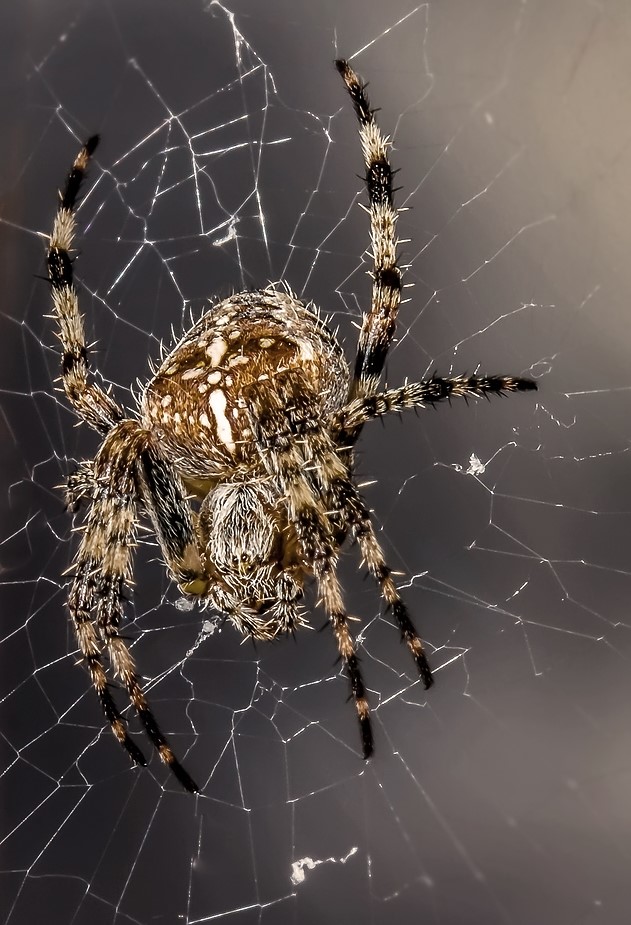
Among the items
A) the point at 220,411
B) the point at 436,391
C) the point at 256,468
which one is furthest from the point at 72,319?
the point at 436,391

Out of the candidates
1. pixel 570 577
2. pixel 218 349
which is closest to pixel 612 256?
pixel 570 577

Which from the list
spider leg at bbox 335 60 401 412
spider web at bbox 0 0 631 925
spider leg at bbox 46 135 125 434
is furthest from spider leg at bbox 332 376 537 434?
spider web at bbox 0 0 631 925

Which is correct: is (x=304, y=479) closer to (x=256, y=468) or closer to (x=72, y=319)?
(x=256, y=468)

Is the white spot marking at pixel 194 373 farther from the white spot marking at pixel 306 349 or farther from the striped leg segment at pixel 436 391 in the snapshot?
the striped leg segment at pixel 436 391

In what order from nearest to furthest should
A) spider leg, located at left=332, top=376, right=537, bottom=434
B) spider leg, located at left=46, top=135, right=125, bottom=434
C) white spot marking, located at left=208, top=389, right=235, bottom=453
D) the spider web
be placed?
spider leg, located at left=332, top=376, right=537, bottom=434 < white spot marking, located at left=208, top=389, right=235, bottom=453 < spider leg, located at left=46, top=135, right=125, bottom=434 < the spider web

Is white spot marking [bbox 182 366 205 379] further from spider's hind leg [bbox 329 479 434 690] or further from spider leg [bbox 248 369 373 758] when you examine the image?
A: spider's hind leg [bbox 329 479 434 690]

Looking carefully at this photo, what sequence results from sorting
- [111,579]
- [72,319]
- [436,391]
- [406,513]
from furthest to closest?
[406,513]
[72,319]
[111,579]
[436,391]
